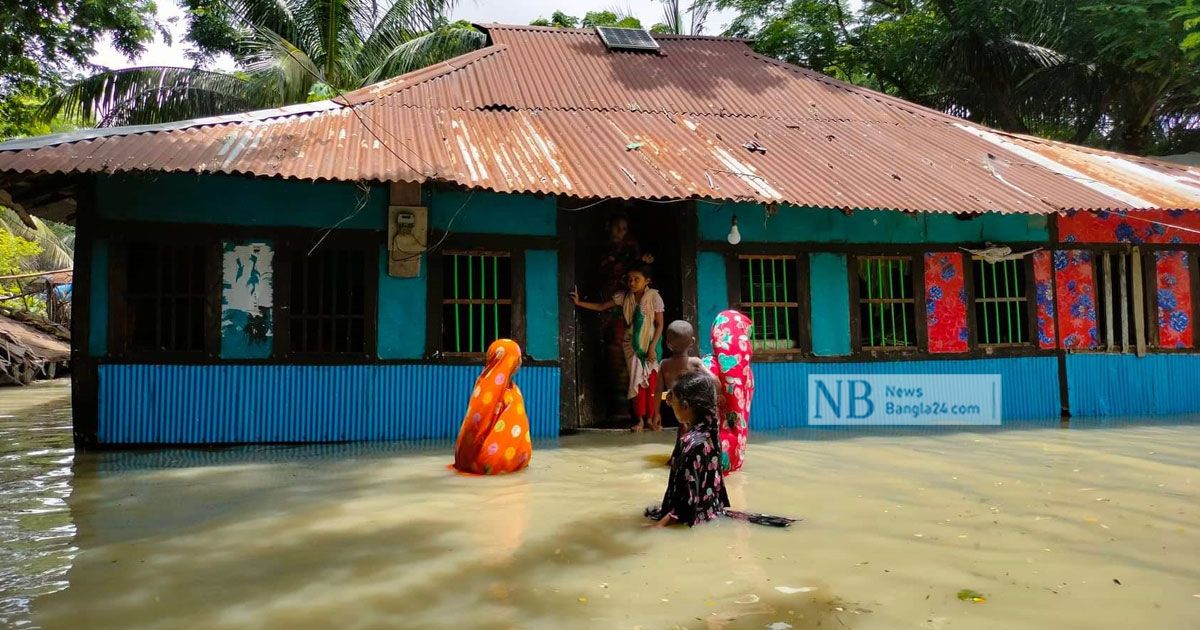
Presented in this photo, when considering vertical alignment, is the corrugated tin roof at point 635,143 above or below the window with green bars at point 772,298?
above

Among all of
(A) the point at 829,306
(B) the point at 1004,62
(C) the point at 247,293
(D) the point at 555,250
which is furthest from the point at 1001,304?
(B) the point at 1004,62

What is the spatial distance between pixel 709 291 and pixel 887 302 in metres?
2.33

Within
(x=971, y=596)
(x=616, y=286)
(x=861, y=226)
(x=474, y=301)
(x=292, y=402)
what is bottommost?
(x=971, y=596)

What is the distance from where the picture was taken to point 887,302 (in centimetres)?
941

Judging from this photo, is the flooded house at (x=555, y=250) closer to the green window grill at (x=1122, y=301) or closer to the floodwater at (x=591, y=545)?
the green window grill at (x=1122, y=301)

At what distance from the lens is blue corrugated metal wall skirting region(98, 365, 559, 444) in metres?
7.38

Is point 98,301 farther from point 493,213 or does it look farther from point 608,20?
Result: point 608,20

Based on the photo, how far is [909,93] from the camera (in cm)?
1880

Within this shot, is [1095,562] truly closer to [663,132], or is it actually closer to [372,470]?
[372,470]

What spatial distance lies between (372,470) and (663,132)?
569cm

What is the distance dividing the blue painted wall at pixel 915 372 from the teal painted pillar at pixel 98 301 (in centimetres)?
679

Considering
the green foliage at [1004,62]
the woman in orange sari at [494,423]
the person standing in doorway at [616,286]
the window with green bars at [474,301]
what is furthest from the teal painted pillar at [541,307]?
the green foliage at [1004,62]

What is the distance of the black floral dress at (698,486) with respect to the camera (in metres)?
4.22

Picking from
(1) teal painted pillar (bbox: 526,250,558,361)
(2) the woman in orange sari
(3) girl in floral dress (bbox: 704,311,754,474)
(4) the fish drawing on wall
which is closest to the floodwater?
(2) the woman in orange sari
